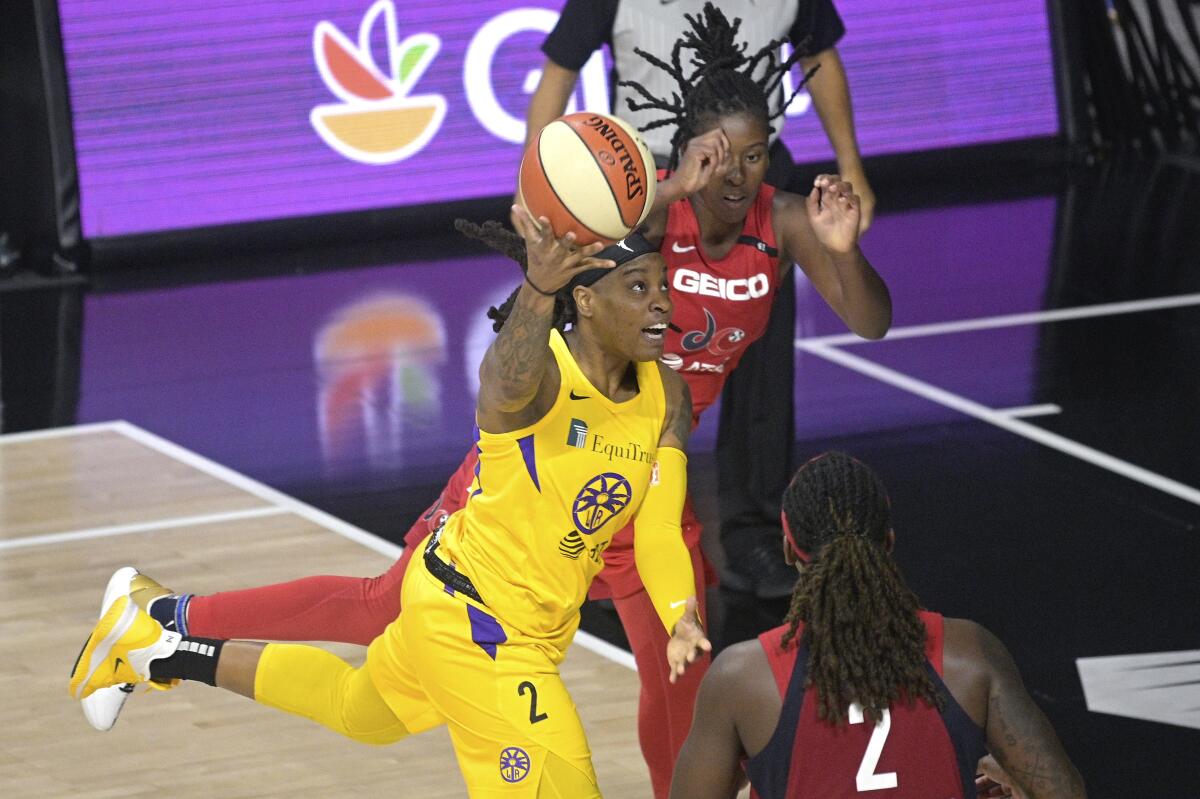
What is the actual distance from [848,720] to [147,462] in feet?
18.3

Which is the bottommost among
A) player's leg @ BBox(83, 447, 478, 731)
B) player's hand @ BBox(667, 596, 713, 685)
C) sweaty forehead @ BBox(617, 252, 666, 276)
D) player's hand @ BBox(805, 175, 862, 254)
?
player's leg @ BBox(83, 447, 478, 731)

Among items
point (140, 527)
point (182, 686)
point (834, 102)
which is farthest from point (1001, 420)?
point (182, 686)

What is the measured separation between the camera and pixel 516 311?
3.90m

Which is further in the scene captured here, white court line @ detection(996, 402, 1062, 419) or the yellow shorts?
white court line @ detection(996, 402, 1062, 419)

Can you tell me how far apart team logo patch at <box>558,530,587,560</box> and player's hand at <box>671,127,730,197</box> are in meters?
1.22

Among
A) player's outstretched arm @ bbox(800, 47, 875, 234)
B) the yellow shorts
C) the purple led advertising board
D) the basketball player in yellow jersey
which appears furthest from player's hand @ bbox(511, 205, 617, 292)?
the purple led advertising board

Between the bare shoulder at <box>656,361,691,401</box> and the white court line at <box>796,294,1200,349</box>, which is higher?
the bare shoulder at <box>656,361,691,401</box>

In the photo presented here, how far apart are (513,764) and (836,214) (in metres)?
1.78

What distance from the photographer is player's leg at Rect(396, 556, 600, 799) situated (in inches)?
165

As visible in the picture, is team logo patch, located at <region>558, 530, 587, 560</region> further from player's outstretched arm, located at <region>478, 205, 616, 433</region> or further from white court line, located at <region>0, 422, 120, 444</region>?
white court line, located at <region>0, 422, 120, 444</region>

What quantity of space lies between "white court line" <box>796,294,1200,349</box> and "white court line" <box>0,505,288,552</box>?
333 centimetres

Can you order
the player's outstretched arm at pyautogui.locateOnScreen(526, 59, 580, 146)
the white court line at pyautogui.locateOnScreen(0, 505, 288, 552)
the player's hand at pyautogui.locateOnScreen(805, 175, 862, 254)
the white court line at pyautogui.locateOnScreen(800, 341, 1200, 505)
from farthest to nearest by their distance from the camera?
the white court line at pyautogui.locateOnScreen(800, 341, 1200, 505) → the white court line at pyautogui.locateOnScreen(0, 505, 288, 552) → the player's outstretched arm at pyautogui.locateOnScreen(526, 59, 580, 146) → the player's hand at pyautogui.locateOnScreen(805, 175, 862, 254)

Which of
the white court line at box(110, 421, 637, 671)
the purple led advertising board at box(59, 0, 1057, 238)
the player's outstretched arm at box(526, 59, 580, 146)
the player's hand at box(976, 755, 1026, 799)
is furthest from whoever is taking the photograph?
the purple led advertising board at box(59, 0, 1057, 238)

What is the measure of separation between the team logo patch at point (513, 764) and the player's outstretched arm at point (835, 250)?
5.58ft
